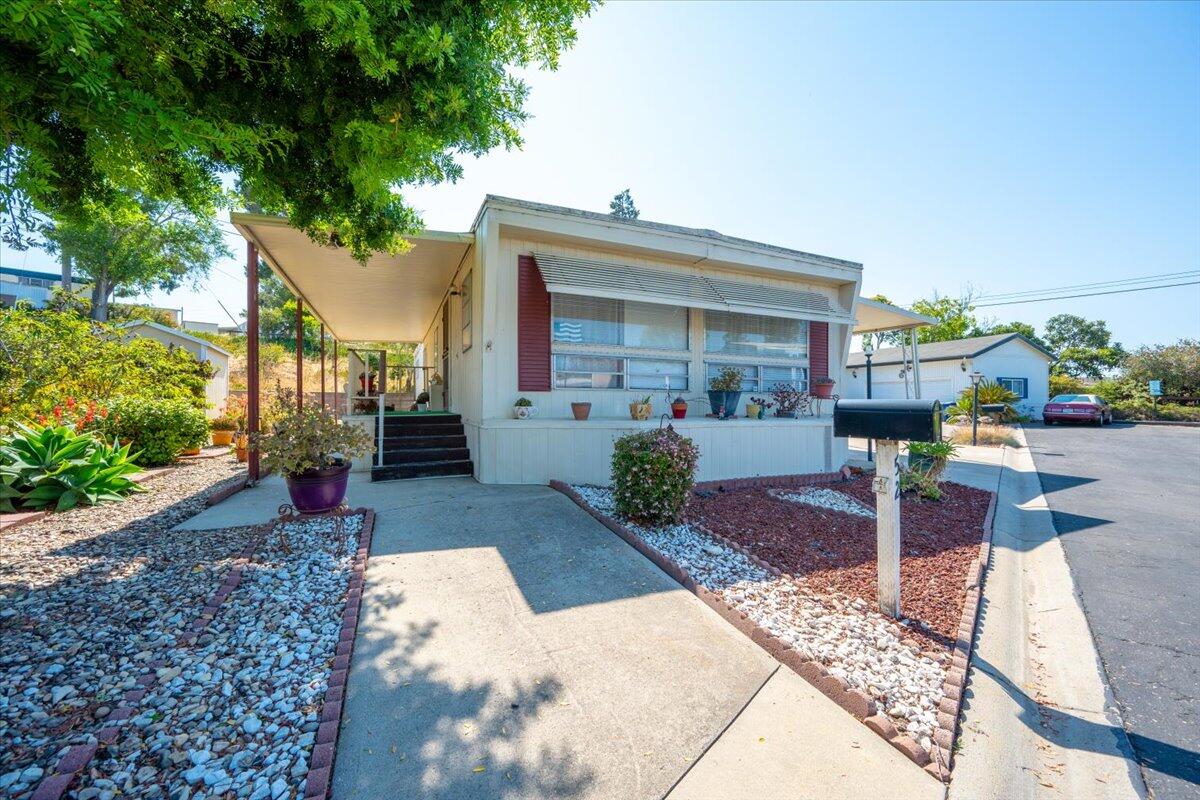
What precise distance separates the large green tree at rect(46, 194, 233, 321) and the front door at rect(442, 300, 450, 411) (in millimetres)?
14783

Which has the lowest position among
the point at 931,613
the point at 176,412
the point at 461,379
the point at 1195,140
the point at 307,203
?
the point at 931,613

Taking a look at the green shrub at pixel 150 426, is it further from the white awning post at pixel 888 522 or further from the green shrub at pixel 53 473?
the white awning post at pixel 888 522

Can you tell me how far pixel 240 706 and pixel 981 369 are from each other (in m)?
29.3

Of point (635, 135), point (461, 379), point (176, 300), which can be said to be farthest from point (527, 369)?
point (176, 300)

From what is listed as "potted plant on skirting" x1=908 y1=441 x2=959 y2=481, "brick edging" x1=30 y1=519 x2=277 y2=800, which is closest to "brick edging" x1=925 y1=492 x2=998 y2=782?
"brick edging" x1=30 y1=519 x2=277 y2=800

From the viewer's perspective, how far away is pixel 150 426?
26.4 feet

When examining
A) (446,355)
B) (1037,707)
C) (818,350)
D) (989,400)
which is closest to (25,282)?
(446,355)

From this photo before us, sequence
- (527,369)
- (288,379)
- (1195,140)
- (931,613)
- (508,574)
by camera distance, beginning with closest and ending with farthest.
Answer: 1. (931,613)
2. (508,574)
3. (527,369)
4. (1195,140)
5. (288,379)

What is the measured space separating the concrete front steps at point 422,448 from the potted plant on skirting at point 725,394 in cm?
405

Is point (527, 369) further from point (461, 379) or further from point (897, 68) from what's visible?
point (897, 68)

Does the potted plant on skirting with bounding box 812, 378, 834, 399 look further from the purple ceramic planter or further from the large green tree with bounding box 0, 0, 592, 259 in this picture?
the purple ceramic planter

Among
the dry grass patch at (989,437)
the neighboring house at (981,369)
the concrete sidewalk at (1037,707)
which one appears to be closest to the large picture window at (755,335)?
the concrete sidewalk at (1037,707)

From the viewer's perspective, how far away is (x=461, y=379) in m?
8.48

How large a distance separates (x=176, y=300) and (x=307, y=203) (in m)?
31.8
